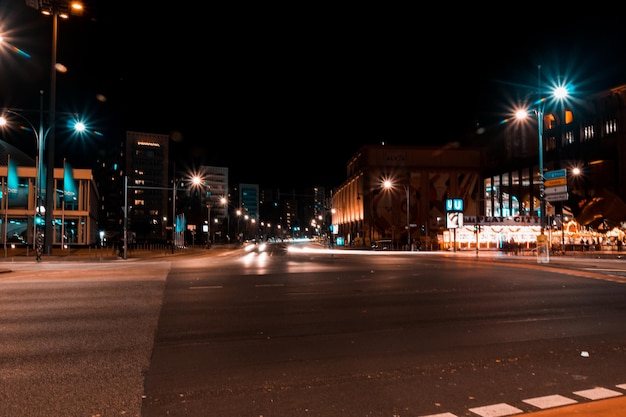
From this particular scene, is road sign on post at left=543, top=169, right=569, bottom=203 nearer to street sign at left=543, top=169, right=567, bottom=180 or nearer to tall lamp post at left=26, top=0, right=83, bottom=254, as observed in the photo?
street sign at left=543, top=169, right=567, bottom=180

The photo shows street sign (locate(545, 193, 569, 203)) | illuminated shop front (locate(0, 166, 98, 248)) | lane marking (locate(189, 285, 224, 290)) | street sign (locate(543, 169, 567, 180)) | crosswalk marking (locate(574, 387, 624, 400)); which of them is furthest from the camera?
illuminated shop front (locate(0, 166, 98, 248))

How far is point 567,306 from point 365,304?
530cm

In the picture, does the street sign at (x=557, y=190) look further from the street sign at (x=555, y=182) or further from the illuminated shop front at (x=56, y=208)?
the illuminated shop front at (x=56, y=208)

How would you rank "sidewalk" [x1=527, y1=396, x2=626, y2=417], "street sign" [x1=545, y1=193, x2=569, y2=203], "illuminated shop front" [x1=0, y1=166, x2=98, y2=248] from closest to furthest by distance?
"sidewalk" [x1=527, y1=396, x2=626, y2=417] → "street sign" [x1=545, y1=193, x2=569, y2=203] → "illuminated shop front" [x1=0, y1=166, x2=98, y2=248]

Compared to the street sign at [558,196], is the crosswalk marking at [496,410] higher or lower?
lower

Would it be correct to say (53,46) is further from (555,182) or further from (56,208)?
(555,182)

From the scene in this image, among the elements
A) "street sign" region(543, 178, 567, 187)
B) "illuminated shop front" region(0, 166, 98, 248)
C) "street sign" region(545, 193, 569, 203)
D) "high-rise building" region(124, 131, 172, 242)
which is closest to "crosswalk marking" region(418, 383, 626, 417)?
"street sign" region(545, 193, 569, 203)

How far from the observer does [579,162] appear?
76000 mm

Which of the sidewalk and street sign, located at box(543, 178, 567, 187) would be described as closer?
the sidewalk

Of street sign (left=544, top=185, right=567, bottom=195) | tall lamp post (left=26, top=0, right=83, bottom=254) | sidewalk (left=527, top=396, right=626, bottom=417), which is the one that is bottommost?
sidewalk (left=527, top=396, right=626, bottom=417)

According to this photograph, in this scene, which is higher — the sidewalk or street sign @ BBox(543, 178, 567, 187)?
street sign @ BBox(543, 178, 567, 187)

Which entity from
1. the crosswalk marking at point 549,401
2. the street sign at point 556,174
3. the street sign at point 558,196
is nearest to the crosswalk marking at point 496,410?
the crosswalk marking at point 549,401

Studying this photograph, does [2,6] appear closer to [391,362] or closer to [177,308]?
[177,308]

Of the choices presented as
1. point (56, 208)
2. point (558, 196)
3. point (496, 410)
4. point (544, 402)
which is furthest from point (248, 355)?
point (56, 208)
